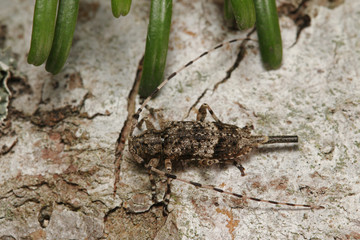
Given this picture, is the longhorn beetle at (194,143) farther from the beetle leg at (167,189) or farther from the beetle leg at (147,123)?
the beetle leg at (147,123)

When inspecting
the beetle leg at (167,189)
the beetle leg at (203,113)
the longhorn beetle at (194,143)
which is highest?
the beetle leg at (203,113)

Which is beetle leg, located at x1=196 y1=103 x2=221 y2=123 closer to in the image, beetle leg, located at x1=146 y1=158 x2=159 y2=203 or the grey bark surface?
the grey bark surface

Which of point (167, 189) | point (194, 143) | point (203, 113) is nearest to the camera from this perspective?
point (167, 189)

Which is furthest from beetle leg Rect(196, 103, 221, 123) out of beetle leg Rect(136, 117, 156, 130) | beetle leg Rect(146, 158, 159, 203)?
beetle leg Rect(146, 158, 159, 203)

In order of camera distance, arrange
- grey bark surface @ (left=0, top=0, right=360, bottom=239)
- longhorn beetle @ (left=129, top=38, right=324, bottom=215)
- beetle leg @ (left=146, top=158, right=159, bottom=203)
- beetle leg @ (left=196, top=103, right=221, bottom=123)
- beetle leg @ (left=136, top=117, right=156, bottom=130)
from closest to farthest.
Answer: grey bark surface @ (left=0, top=0, right=360, bottom=239) → beetle leg @ (left=146, top=158, right=159, bottom=203) → longhorn beetle @ (left=129, top=38, right=324, bottom=215) → beetle leg @ (left=196, top=103, right=221, bottom=123) → beetle leg @ (left=136, top=117, right=156, bottom=130)

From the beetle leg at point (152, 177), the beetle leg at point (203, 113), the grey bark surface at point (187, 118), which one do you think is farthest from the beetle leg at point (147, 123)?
the beetle leg at point (203, 113)

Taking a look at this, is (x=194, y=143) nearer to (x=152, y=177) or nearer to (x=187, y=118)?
(x=187, y=118)

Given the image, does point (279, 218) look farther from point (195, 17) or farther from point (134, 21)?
point (134, 21)

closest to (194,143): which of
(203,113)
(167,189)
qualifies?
(203,113)

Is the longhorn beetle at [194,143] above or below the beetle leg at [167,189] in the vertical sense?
above
